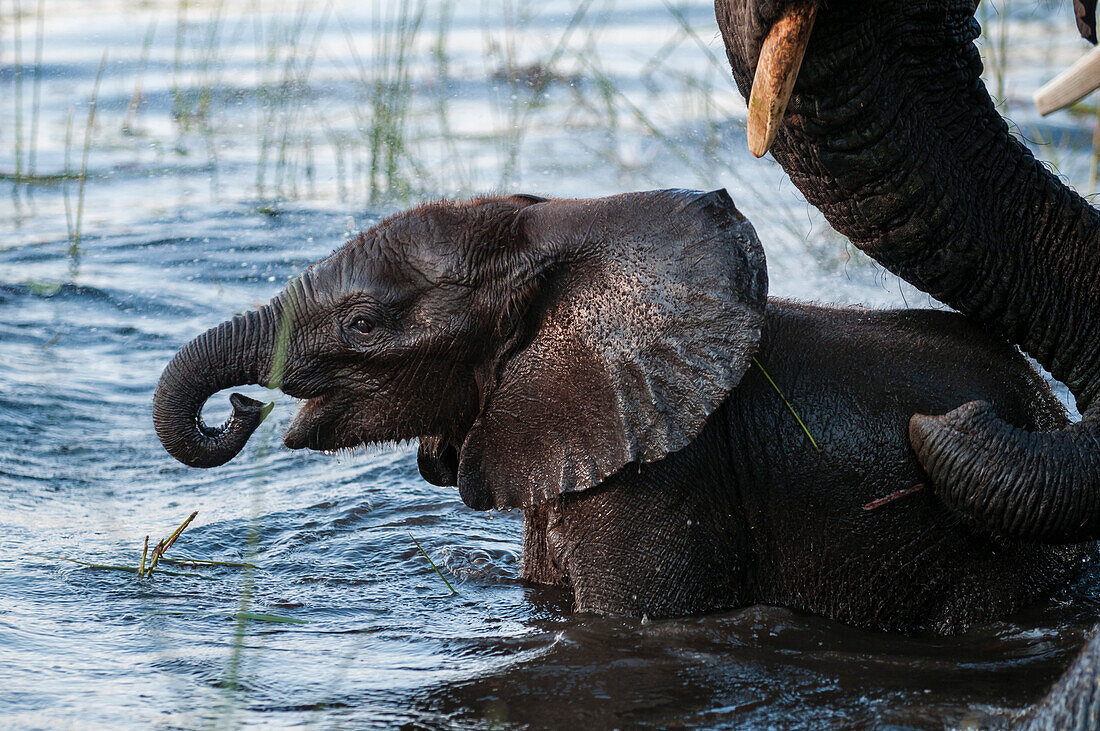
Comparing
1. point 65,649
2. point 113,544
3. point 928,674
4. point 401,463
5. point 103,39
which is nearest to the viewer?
point 928,674

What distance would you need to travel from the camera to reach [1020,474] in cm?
454

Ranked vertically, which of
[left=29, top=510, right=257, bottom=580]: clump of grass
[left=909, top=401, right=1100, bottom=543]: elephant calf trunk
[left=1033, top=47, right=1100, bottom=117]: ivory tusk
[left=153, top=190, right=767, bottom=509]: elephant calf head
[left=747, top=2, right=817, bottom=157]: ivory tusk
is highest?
[left=1033, top=47, right=1100, bottom=117]: ivory tusk

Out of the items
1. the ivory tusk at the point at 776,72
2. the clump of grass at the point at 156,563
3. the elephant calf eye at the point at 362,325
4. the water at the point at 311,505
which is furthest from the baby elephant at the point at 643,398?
the clump of grass at the point at 156,563

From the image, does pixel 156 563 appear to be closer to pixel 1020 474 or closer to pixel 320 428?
pixel 320 428

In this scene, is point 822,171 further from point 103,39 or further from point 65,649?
point 103,39

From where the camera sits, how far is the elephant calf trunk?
4.54 m

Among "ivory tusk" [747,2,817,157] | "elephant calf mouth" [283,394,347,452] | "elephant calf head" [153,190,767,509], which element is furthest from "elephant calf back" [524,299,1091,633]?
"ivory tusk" [747,2,817,157]

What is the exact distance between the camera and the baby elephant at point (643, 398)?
15.5ft

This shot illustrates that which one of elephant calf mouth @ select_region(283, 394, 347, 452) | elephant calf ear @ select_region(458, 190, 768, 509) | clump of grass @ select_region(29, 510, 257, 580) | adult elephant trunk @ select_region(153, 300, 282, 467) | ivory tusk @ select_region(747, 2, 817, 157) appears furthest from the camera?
clump of grass @ select_region(29, 510, 257, 580)

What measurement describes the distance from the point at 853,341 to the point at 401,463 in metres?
2.94

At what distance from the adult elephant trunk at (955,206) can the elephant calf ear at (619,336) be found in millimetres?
426

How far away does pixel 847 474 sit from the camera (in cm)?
496

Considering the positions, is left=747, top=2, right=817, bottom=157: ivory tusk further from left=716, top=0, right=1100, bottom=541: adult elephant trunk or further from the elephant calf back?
the elephant calf back

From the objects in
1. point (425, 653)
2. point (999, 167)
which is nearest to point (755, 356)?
point (999, 167)
